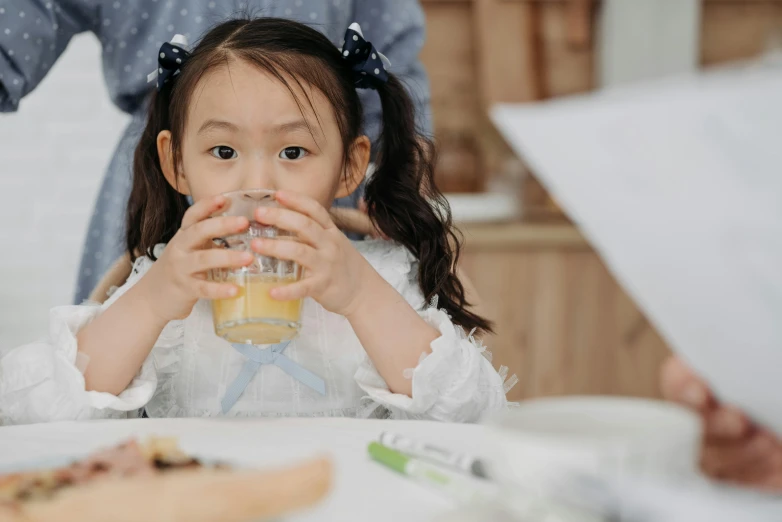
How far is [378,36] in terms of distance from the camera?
1.60 meters

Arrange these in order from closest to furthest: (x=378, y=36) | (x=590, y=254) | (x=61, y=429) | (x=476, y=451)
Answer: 1. (x=476, y=451)
2. (x=61, y=429)
3. (x=378, y=36)
4. (x=590, y=254)

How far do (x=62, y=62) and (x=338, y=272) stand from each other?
7.77ft

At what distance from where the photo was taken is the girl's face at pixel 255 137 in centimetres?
108

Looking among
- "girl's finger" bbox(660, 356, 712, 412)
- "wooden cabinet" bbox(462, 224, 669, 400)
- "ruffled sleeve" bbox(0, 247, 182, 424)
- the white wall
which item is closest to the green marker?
"girl's finger" bbox(660, 356, 712, 412)

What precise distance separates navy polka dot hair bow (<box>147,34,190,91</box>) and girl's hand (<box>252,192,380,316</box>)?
431mm

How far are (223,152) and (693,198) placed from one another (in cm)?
79

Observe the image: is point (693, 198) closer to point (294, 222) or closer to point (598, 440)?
point (598, 440)

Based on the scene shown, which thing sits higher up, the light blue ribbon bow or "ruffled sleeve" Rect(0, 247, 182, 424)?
"ruffled sleeve" Rect(0, 247, 182, 424)

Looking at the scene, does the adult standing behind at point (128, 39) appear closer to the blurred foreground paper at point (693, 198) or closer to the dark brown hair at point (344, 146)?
the dark brown hair at point (344, 146)

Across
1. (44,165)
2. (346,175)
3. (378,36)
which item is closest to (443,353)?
(346,175)

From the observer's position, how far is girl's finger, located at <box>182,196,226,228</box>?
86 cm

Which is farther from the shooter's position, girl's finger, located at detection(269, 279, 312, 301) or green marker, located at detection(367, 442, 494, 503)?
girl's finger, located at detection(269, 279, 312, 301)

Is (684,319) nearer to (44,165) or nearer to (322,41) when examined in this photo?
(322,41)

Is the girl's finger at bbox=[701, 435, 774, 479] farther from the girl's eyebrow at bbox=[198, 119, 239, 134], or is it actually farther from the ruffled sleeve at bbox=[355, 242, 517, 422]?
the girl's eyebrow at bbox=[198, 119, 239, 134]
